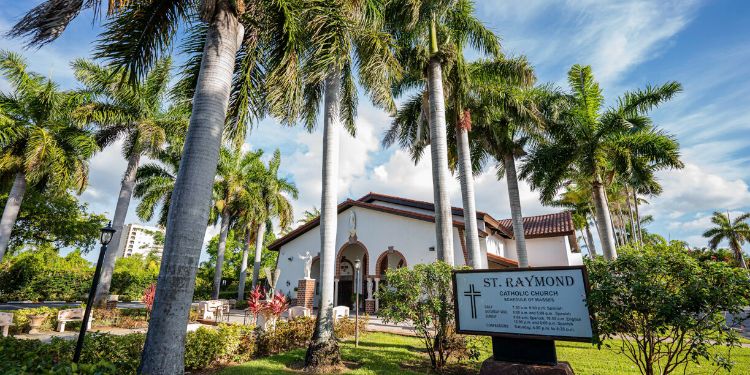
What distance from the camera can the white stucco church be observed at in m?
19.3

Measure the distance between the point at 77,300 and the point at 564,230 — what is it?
41035 millimetres

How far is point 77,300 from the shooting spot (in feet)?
97.1

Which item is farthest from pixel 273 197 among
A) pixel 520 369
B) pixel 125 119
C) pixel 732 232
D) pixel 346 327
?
pixel 732 232

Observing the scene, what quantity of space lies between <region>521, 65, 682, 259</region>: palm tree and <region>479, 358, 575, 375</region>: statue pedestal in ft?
33.7

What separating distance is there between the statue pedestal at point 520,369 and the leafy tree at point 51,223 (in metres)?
25.4

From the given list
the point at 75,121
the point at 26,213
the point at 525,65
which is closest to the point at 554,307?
the point at 525,65

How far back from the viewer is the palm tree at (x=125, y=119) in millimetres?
14906

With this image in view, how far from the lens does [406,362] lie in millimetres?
8477

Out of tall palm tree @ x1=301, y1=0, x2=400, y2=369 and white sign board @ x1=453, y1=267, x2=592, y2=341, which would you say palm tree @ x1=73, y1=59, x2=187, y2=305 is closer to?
tall palm tree @ x1=301, y1=0, x2=400, y2=369

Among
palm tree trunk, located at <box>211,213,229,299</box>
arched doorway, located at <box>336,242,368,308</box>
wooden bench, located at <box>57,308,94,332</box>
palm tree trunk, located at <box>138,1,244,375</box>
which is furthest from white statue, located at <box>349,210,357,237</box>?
palm tree trunk, located at <box>138,1,244,375</box>

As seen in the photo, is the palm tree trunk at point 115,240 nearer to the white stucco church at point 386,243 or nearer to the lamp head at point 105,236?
the white stucco church at point 386,243

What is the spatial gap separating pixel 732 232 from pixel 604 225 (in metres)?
55.4

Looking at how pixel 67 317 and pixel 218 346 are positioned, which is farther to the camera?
pixel 67 317

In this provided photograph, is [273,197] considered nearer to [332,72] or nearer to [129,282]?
[129,282]
